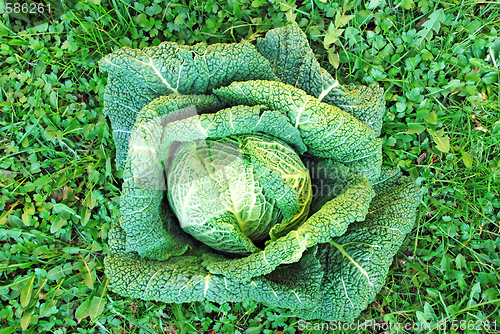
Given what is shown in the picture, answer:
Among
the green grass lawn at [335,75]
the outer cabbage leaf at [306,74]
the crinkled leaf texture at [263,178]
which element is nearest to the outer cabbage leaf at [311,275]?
the crinkled leaf texture at [263,178]

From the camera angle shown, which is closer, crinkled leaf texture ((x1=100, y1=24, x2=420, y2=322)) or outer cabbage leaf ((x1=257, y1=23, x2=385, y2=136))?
crinkled leaf texture ((x1=100, y1=24, x2=420, y2=322))

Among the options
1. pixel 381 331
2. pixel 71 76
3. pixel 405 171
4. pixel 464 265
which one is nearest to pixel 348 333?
pixel 381 331

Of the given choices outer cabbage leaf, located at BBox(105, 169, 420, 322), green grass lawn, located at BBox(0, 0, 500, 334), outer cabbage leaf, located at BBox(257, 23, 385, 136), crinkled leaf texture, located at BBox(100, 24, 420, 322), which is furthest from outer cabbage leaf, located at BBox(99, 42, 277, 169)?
outer cabbage leaf, located at BBox(105, 169, 420, 322)

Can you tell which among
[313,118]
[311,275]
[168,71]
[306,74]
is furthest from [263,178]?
[168,71]

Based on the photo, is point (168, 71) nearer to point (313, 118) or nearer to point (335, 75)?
point (313, 118)

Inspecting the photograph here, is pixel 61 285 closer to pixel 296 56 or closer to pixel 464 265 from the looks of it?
pixel 296 56

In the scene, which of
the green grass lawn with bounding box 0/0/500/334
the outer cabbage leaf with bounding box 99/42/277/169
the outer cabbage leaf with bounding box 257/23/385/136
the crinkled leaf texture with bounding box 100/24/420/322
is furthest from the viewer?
the green grass lawn with bounding box 0/0/500/334

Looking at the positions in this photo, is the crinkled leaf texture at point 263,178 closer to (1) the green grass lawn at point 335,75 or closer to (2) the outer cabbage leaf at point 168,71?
(2) the outer cabbage leaf at point 168,71

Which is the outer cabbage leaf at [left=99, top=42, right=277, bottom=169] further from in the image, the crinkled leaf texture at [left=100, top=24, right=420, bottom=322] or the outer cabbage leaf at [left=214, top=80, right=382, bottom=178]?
the outer cabbage leaf at [left=214, top=80, right=382, bottom=178]
